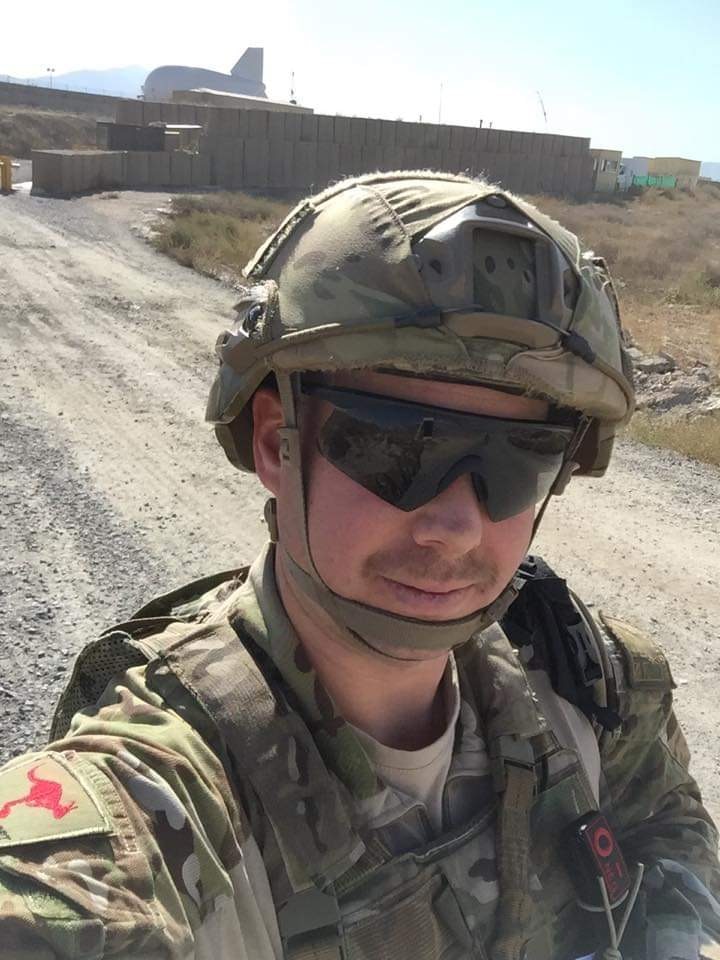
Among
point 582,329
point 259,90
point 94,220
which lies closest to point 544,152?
point 94,220

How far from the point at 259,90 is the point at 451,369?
467ft

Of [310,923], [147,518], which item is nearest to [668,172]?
[147,518]

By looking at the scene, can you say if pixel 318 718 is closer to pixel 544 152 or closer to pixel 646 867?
pixel 646 867

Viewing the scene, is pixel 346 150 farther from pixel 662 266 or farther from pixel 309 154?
pixel 662 266

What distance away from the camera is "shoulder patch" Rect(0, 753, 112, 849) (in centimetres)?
104

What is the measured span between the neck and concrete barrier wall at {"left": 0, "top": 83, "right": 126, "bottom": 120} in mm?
68502

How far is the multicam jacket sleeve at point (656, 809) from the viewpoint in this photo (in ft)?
5.37

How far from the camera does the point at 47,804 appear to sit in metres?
1.09

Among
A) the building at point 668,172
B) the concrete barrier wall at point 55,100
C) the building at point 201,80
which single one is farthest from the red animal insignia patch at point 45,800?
the building at point 201,80

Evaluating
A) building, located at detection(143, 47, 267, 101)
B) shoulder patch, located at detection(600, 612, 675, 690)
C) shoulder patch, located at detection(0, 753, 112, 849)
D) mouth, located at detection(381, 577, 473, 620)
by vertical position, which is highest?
building, located at detection(143, 47, 267, 101)

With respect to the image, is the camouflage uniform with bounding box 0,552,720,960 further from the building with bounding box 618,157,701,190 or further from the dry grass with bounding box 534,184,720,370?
the building with bounding box 618,157,701,190

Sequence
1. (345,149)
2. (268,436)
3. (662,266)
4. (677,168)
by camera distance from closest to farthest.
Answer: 1. (268,436)
2. (662,266)
3. (345,149)
4. (677,168)

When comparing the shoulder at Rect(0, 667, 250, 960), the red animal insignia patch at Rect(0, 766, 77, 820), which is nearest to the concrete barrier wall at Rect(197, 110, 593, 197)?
the shoulder at Rect(0, 667, 250, 960)

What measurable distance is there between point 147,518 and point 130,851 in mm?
4161
